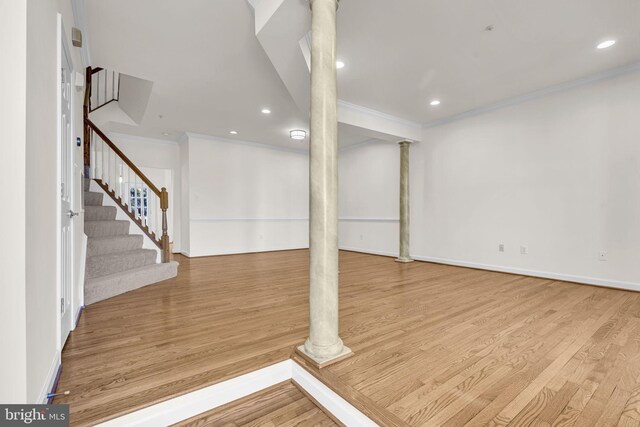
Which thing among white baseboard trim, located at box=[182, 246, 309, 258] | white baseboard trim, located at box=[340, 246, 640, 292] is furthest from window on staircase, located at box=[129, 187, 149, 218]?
white baseboard trim, located at box=[340, 246, 640, 292]

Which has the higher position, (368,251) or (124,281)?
(124,281)

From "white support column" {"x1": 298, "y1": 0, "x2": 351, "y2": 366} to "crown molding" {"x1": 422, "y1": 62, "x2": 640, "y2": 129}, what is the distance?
3.86m

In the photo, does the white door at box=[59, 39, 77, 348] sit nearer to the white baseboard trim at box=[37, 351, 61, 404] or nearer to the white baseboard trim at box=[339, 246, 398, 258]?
the white baseboard trim at box=[37, 351, 61, 404]

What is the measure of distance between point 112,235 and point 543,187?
6.18 m

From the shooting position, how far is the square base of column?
5.70 feet

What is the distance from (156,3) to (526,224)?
5.25m

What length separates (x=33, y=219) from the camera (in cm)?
123

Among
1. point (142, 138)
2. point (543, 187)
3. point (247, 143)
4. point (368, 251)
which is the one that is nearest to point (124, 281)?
point (142, 138)

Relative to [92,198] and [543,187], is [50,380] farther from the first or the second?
[543,187]

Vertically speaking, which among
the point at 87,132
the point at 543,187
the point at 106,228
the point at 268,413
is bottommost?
the point at 268,413

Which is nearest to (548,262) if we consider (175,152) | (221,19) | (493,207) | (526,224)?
(526,224)

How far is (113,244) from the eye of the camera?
3764 mm

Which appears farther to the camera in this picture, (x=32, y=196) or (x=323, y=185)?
(x=323, y=185)

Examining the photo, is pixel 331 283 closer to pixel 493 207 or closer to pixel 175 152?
pixel 493 207
